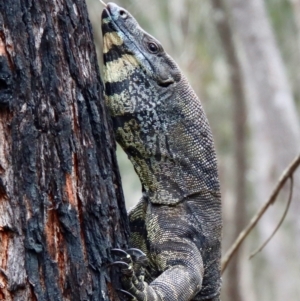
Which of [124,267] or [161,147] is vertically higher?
[161,147]

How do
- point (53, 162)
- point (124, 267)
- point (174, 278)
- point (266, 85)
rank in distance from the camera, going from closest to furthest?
point (53, 162), point (124, 267), point (174, 278), point (266, 85)

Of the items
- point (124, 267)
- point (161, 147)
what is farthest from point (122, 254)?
point (161, 147)

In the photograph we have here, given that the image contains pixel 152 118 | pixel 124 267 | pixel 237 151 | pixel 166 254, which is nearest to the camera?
pixel 124 267

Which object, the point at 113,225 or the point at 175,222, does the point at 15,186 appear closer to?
the point at 113,225

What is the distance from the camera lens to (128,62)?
12.0ft

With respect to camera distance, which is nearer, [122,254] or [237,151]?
[122,254]

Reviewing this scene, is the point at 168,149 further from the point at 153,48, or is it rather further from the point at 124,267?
the point at 124,267

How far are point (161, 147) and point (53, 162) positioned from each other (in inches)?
42.0

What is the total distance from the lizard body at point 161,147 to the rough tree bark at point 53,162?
590 mm

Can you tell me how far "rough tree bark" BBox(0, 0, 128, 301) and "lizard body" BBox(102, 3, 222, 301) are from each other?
590 mm

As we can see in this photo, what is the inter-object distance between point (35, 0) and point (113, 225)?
40.3 inches

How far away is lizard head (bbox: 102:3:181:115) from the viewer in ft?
11.8

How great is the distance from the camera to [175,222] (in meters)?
3.53

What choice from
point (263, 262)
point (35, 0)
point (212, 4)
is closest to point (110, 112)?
point (35, 0)
